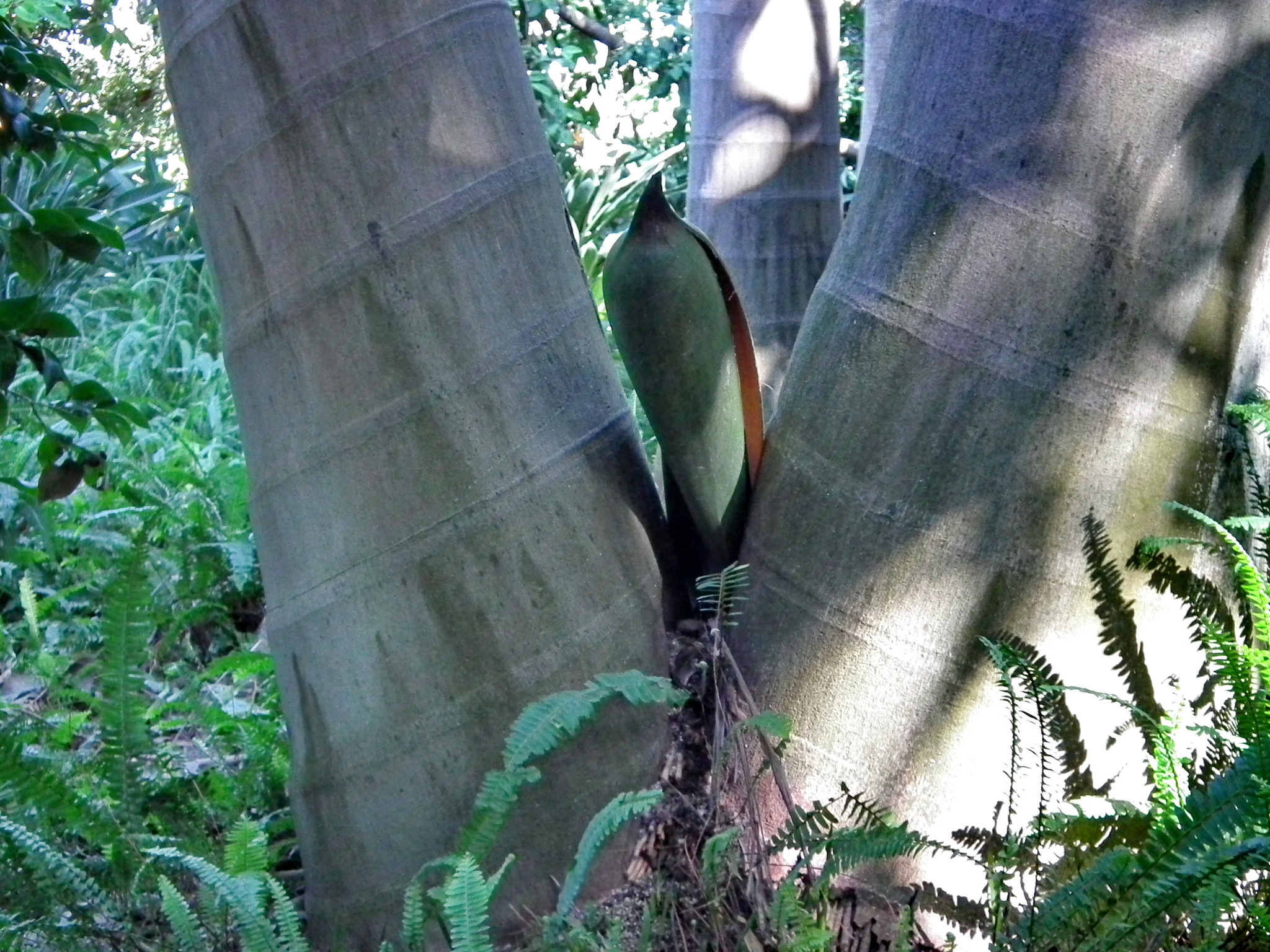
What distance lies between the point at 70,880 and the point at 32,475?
313 cm

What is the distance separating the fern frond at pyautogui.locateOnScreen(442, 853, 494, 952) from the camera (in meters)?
1.53

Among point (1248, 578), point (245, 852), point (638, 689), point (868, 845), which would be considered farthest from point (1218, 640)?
point (245, 852)

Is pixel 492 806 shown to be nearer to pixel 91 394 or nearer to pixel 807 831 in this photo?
pixel 807 831

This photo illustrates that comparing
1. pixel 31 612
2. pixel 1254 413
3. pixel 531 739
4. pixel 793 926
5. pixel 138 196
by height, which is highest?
pixel 138 196

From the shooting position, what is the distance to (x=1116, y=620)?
1895 mm

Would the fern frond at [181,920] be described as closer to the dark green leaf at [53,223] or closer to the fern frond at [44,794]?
the fern frond at [44,794]

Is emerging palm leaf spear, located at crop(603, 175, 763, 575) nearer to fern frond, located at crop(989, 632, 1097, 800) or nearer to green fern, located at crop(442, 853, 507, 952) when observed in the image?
fern frond, located at crop(989, 632, 1097, 800)

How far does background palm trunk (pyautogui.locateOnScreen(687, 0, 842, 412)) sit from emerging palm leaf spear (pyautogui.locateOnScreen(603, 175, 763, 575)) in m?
1.73

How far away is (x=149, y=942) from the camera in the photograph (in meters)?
2.01

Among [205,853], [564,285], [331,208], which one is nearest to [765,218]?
[564,285]

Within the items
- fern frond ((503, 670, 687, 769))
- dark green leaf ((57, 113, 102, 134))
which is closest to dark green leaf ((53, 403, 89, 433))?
dark green leaf ((57, 113, 102, 134))

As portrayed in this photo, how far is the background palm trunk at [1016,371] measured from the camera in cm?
186

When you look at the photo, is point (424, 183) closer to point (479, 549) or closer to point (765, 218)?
point (479, 549)

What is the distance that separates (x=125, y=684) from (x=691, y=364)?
1.16 metres
